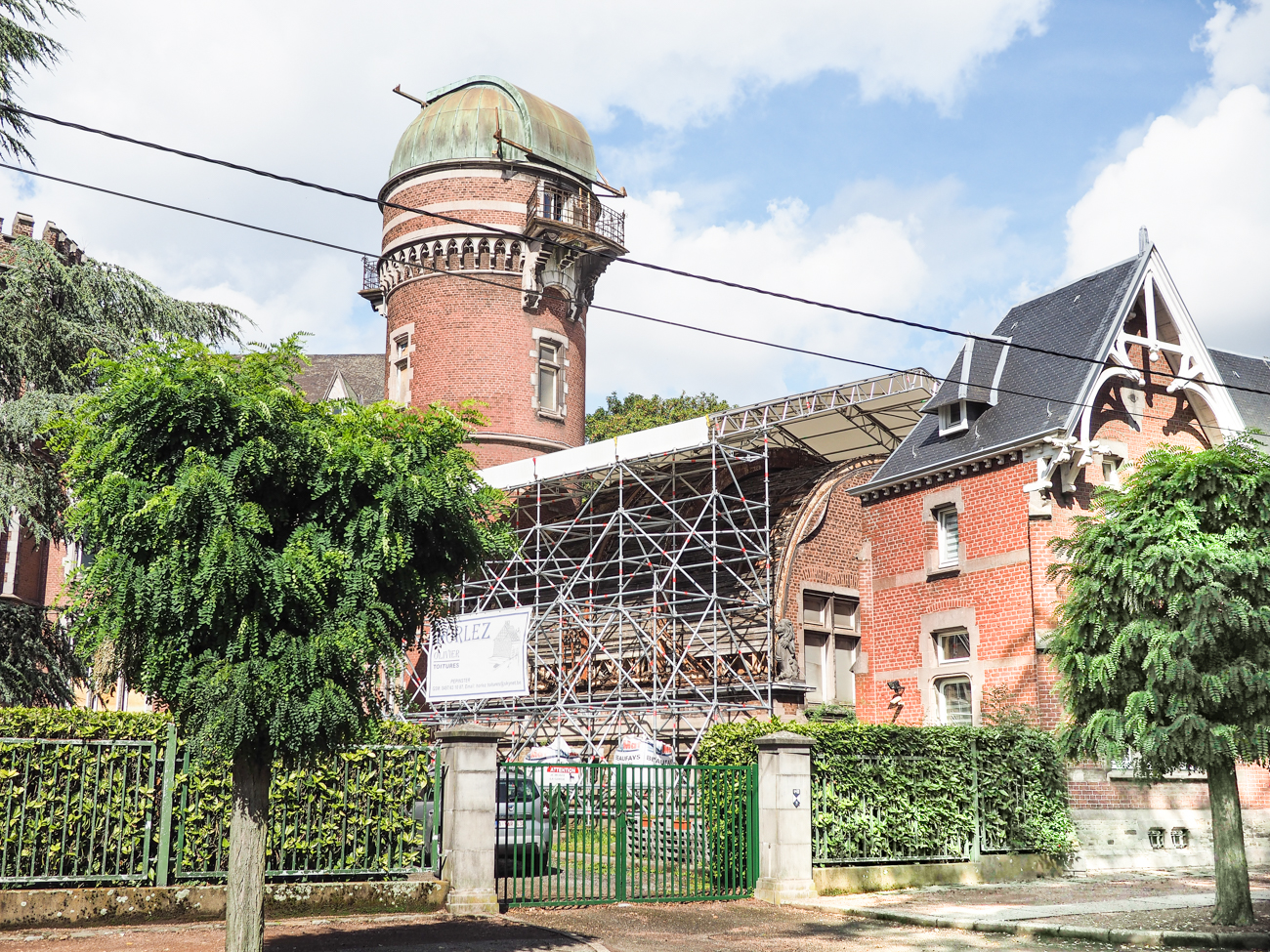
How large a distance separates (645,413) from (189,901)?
128 ft

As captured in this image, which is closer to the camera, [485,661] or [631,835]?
[631,835]

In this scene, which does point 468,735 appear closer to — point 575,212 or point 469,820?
point 469,820

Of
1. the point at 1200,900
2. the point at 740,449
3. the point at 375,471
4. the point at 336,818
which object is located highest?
the point at 740,449

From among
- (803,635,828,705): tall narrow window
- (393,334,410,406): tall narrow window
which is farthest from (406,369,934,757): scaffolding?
(393,334,410,406): tall narrow window

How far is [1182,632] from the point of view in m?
14.7

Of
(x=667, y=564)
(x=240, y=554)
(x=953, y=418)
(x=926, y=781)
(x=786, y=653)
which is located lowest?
(x=926, y=781)

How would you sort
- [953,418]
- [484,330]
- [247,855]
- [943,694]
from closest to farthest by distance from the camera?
[247,855], [943,694], [953,418], [484,330]

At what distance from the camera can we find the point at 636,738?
2816 centimetres

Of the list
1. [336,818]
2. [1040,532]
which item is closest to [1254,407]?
[1040,532]

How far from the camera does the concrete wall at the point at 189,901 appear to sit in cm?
1247

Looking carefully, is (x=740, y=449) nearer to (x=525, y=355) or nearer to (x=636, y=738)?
(x=636, y=738)

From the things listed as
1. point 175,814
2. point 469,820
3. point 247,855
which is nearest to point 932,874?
point 469,820

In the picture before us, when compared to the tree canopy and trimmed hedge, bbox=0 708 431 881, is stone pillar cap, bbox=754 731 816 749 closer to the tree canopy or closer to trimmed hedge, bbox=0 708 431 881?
trimmed hedge, bbox=0 708 431 881

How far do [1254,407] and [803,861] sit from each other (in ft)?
59.2
